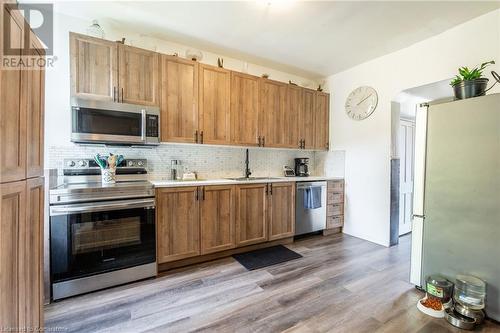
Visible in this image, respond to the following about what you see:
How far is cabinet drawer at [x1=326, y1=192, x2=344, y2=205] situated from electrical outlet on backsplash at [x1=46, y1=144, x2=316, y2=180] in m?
0.85

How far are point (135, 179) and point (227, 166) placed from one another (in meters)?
1.27

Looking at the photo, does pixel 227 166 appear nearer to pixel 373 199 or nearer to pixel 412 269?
pixel 373 199

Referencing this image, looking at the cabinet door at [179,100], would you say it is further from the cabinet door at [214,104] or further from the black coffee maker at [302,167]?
the black coffee maker at [302,167]

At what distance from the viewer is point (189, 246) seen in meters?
2.54

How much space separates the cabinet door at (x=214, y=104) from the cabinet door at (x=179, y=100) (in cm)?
9

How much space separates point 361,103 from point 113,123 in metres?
3.44

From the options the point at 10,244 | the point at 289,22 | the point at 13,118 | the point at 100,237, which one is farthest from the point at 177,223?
the point at 289,22

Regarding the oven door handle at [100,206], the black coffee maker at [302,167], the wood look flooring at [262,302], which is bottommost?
the wood look flooring at [262,302]

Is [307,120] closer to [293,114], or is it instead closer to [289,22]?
[293,114]

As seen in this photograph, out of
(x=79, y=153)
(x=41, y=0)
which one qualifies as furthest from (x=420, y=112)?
(x=41, y=0)

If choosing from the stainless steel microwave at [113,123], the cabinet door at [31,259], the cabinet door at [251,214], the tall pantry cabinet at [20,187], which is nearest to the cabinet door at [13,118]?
the tall pantry cabinet at [20,187]

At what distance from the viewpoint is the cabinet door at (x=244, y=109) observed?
121 inches

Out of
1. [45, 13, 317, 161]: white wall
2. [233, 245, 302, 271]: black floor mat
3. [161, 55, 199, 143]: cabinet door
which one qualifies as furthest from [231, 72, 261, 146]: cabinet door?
[45, 13, 317, 161]: white wall

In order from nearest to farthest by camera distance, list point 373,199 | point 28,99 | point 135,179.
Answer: point 28,99
point 135,179
point 373,199
